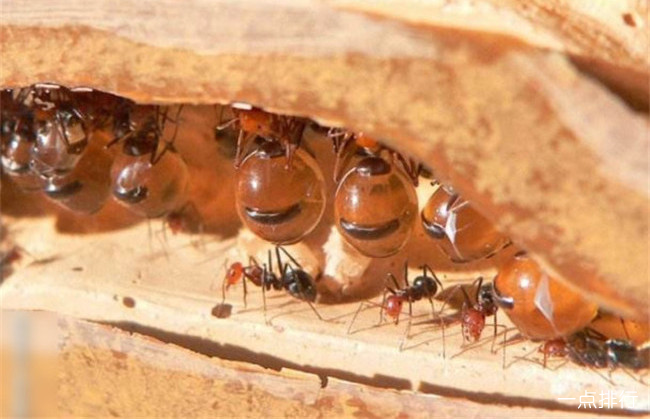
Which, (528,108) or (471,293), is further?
(471,293)

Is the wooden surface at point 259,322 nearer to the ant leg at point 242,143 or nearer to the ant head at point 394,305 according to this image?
the ant head at point 394,305

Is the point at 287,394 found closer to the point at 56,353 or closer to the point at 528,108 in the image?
the point at 56,353

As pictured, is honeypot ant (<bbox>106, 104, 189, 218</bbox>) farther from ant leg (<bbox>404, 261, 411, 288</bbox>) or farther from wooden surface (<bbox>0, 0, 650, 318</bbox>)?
wooden surface (<bbox>0, 0, 650, 318</bbox>)

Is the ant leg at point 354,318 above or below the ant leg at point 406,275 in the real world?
below

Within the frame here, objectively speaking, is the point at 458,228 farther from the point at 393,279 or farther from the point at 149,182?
the point at 149,182

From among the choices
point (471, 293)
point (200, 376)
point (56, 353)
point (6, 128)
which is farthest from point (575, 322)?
point (6, 128)

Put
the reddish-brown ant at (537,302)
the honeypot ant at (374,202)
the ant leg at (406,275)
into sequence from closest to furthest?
1. the reddish-brown ant at (537,302)
2. the honeypot ant at (374,202)
3. the ant leg at (406,275)

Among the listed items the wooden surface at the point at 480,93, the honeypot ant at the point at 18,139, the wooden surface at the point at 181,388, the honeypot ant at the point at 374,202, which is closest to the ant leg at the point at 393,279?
the honeypot ant at the point at 374,202
